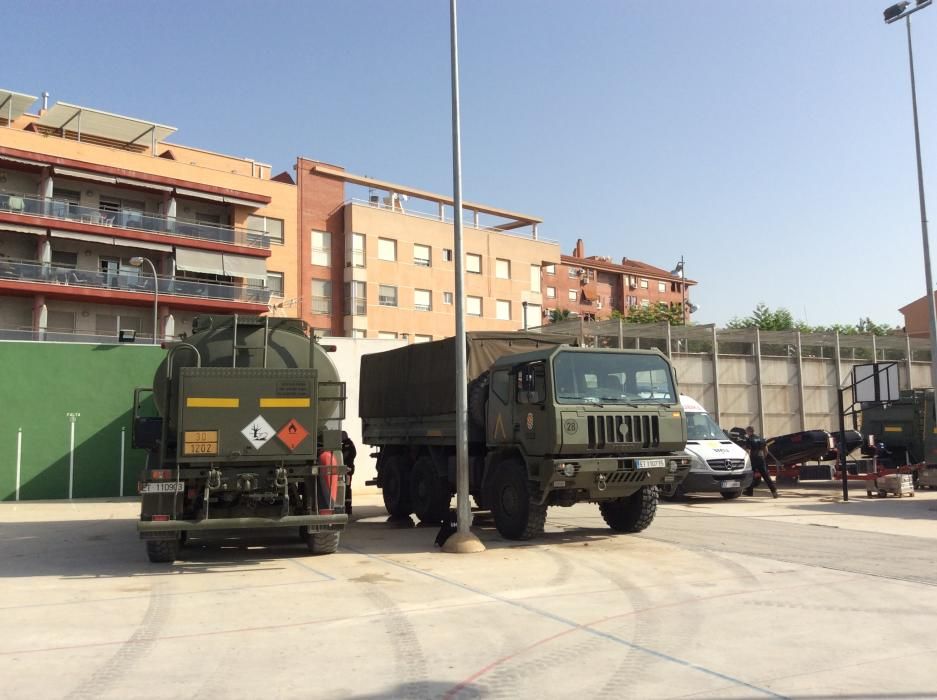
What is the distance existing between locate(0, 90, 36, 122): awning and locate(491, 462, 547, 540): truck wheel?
37.8m

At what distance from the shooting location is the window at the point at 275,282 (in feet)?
149

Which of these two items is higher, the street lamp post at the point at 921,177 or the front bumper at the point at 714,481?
the street lamp post at the point at 921,177

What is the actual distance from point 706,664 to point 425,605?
2.85m

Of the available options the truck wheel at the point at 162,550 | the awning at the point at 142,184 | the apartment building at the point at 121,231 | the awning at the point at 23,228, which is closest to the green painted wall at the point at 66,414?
the truck wheel at the point at 162,550

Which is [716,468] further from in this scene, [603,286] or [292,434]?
[603,286]

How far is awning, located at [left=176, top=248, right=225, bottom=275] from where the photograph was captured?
137 feet

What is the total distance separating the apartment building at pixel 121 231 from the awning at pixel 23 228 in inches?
2.2

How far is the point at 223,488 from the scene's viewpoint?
9359 millimetres

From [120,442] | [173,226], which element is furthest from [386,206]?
[120,442]

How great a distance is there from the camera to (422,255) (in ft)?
166

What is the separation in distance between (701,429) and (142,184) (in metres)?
32.3

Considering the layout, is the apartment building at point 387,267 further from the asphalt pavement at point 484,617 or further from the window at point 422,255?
the asphalt pavement at point 484,617

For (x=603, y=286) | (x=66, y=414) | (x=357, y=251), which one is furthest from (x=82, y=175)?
(x=603, y=286)

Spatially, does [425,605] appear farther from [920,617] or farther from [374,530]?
[374,530]
